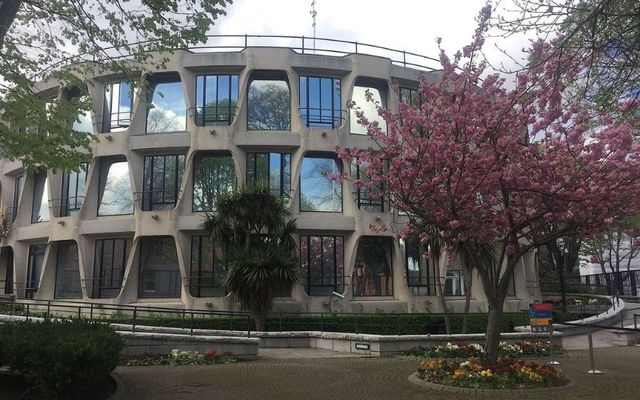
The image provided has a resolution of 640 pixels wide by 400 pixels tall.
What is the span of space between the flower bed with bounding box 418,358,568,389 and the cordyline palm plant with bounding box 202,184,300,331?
8.74 m

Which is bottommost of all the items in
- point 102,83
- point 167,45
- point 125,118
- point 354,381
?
point 354,381

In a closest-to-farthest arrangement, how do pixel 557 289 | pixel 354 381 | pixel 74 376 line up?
pixel 74 376
pixel 354 381
pixel 557 289

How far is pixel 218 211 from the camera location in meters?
20.4

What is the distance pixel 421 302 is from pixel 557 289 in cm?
1804

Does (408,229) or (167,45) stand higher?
(167,45)

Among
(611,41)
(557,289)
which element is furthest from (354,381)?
(557,289)

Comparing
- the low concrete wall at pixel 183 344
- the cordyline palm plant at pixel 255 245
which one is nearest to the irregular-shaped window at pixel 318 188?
the cordyline palm plant at pixel 255 245

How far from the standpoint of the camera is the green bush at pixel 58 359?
764 centimetres

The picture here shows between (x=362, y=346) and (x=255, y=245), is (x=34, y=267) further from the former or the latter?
(x=362, y=346)

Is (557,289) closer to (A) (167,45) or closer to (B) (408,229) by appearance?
(B) (408,229)

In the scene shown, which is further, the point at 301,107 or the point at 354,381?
the point at 301,107

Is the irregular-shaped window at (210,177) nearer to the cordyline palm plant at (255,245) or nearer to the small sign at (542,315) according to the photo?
the cordyline palm plant at (255,245)

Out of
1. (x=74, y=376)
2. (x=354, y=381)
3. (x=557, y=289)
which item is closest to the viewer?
(x=74, y=376)

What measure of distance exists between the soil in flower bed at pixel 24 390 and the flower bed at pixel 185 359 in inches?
151
